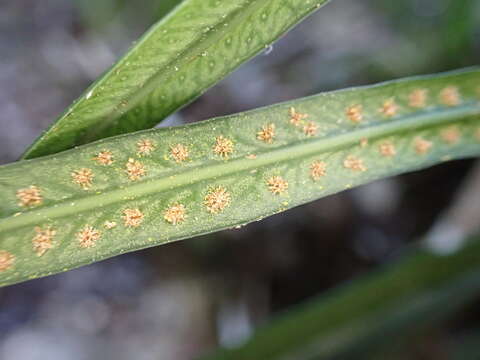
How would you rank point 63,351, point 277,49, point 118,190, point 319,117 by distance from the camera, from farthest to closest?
point 277,49 → point 63,351 → point 319,117 → point 118,190

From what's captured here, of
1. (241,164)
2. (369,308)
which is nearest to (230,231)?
(369,308)

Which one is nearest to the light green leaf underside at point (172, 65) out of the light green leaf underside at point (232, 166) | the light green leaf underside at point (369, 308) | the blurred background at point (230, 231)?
the light green leaf underside at point (232, 166)

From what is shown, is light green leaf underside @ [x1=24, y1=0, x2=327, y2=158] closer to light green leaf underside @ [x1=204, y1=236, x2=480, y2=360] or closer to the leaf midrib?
the leaf midrib

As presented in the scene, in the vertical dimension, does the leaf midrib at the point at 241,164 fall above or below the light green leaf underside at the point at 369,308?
above

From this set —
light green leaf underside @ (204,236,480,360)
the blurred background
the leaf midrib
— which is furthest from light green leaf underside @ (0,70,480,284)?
the blurred background

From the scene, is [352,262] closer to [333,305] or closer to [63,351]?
[333,305]

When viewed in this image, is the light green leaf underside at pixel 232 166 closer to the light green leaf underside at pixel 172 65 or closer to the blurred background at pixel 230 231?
the light green leaf underside at pixel 172 65

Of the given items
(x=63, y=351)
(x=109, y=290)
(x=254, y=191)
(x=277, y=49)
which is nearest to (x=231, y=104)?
(x=277, y=49)
